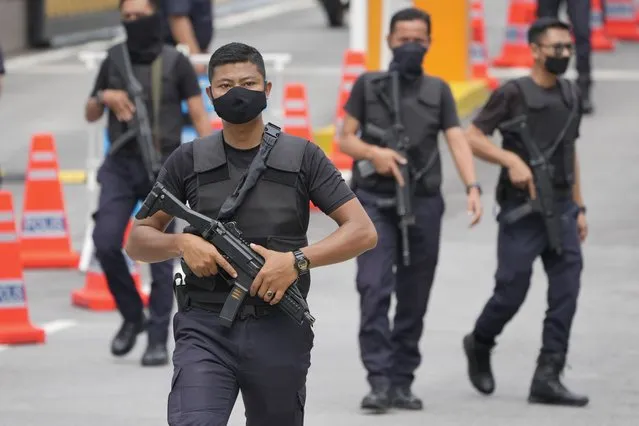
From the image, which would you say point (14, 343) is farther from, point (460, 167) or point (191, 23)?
point (191, 23)

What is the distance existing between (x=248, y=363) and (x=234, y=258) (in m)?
0.39

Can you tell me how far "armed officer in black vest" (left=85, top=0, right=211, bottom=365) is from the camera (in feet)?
33.4

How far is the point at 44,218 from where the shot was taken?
13.8m

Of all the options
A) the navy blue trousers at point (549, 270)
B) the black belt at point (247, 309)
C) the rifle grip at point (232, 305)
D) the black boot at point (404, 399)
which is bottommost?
the black boot at point (404, 399)

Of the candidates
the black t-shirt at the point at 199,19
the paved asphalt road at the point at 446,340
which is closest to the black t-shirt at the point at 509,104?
the paved asphalt road at the point at 446,340

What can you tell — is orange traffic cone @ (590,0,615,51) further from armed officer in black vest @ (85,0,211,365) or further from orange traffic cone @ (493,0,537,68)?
armed officer in black vest @ (85,0,211,365)

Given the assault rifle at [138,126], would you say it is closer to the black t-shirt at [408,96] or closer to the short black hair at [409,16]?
the black t-shirt at [408,96]

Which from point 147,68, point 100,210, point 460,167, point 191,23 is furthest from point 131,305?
point 191,23

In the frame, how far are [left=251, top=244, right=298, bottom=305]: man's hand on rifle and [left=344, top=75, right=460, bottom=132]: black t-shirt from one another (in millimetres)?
3182

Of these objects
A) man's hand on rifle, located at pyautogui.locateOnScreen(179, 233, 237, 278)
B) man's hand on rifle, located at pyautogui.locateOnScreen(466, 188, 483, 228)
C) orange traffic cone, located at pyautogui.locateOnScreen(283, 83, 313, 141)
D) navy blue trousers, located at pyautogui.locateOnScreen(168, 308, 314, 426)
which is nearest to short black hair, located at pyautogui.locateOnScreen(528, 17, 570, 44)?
man's hand on rifle, located at pyautogui.locateOnScreen(466, 188, 483, 228)

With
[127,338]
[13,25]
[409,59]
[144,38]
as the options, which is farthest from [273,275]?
[13,25]

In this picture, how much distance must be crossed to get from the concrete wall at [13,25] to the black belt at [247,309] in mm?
18328

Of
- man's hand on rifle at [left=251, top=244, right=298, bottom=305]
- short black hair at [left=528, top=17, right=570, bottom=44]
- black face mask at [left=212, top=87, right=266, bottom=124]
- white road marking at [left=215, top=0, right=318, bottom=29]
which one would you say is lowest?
white road marking at [left=215, top=0, right=318, bottom=29]

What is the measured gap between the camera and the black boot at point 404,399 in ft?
30.6
